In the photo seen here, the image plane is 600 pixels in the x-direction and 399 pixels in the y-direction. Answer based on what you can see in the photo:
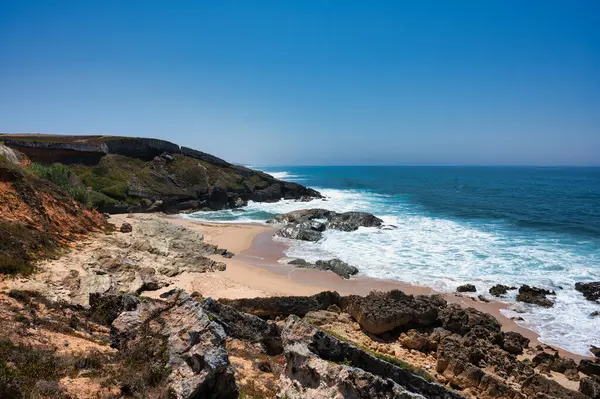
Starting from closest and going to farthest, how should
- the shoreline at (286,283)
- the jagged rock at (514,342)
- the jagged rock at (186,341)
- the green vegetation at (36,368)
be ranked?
the green vegetation at (36,368), the jagged rock at (186,341), the jagged rock at (514,342), the shoreline at (286,283)

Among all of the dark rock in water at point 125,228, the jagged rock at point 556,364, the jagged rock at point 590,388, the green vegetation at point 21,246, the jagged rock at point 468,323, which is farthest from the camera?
the dark rock in water at point 125,228

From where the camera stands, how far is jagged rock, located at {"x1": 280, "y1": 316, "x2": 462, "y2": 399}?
207 inches

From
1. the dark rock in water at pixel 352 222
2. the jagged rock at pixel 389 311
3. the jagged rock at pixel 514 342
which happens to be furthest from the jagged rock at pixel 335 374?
the dark rock in water at pixel 352 222

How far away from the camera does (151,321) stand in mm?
7949

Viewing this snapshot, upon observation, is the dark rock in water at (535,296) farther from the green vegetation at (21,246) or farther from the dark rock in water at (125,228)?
the dark rock in water at (125,228)

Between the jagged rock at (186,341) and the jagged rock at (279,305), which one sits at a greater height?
the jagged rock at (186,341)

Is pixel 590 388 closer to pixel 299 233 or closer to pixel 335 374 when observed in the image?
pixel 335 374

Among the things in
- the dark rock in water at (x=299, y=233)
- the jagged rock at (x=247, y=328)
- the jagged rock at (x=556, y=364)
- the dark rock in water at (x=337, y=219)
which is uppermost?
the jagged rock at (x=247, y=328)

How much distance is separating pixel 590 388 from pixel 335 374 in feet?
34.7

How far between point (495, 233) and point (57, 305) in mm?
35523

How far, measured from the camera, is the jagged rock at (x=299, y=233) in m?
31.6

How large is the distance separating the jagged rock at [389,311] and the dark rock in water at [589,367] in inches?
202

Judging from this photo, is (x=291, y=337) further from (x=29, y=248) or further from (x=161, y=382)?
(x=29, y=248)

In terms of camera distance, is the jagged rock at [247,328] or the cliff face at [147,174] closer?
the jagged rock at [247,328]
